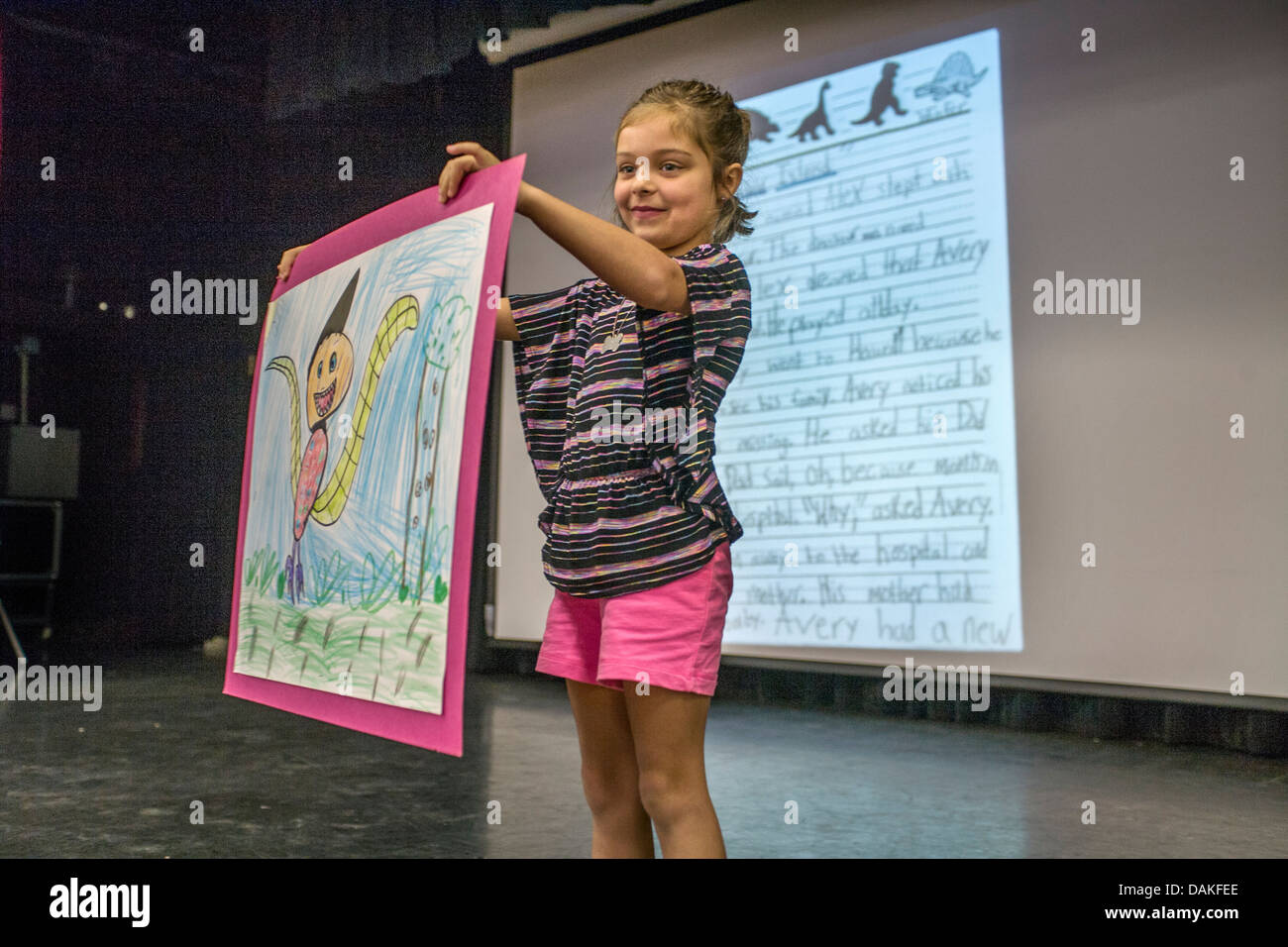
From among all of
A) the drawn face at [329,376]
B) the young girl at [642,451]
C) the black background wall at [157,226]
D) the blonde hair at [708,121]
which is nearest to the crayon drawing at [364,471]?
the drawn face at [329,376]

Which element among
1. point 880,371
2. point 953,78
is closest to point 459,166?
point 880,371

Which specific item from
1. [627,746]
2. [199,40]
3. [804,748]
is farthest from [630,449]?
[199,40]

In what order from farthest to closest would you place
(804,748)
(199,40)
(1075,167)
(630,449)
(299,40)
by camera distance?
(199,40), (299,40), (1075,167), (804,748), (630,449)

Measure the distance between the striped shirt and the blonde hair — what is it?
11 cm

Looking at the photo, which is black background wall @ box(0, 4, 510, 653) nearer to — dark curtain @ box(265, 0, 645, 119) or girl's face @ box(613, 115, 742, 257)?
dark curtain @ box(265, 0, 645, 119)

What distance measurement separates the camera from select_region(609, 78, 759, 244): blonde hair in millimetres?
965

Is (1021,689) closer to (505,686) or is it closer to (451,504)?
(505,686)

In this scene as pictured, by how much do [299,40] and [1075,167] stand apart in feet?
9.01

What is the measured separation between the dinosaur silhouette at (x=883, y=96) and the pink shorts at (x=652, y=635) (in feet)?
8.87

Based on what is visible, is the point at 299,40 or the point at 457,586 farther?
the point at 299,40

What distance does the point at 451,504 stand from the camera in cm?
79

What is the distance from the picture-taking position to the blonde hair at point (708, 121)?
965mm

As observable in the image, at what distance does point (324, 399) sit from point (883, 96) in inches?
109

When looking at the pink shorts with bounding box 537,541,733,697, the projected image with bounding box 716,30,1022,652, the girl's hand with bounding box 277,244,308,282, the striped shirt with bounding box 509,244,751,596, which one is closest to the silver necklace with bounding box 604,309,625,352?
the striped shirt with bounding box 509,244,751,596
